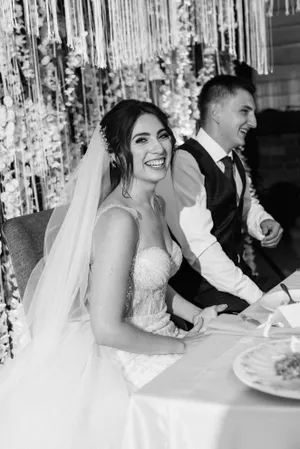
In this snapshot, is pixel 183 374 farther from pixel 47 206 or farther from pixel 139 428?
pixel 47 206

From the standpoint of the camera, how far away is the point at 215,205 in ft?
9.20

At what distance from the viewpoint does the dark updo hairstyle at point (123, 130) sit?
6.40 ft

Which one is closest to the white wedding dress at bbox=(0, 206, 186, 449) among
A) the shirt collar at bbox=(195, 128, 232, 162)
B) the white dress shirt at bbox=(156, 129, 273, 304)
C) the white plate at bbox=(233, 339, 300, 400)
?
the white plate at bbox=(233, 339, 300, 400)

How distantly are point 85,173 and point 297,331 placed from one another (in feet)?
2.86

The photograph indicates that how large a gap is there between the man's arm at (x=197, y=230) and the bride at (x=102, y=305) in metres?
0.42

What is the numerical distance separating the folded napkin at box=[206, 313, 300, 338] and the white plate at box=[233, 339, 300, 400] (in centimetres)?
8

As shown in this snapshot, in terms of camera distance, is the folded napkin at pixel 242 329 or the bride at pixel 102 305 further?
the bride at pixel 102 305

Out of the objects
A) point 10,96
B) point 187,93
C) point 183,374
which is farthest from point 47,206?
point 183,374

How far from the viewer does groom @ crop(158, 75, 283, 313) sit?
2572mm

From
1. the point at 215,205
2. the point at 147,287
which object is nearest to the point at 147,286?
the point at 147,287

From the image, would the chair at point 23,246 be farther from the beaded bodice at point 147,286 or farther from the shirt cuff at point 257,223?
the shirt cuff at point 257,223

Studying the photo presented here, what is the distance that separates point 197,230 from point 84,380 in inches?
42.8

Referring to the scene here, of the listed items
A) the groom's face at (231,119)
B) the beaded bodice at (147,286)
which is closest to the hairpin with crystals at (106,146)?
the beaded bodice at (147,286)

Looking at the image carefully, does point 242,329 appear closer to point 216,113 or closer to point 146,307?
point 146,307
